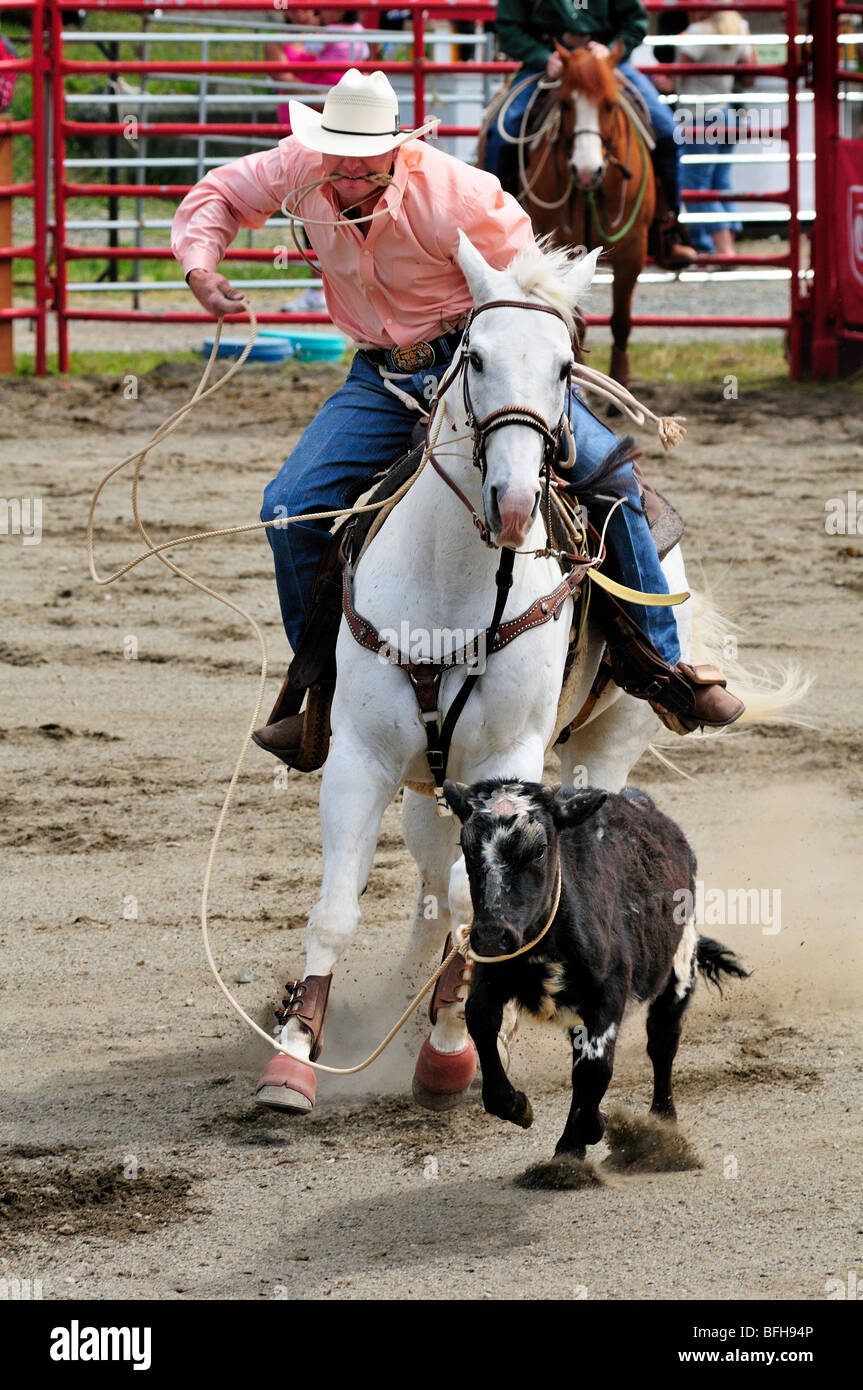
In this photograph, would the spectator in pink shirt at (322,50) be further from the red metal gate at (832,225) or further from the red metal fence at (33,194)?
the red metal gate at (832,225)

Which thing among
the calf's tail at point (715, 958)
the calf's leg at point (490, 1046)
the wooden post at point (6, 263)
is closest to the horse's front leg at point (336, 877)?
the calf's leg at point (490, 1046)

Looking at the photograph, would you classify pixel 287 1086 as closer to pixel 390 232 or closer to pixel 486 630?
pixel 486 630

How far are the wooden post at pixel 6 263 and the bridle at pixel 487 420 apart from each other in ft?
30.2

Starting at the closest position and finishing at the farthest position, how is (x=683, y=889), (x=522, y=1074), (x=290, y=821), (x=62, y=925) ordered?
(x=683, y=889)
(x=522, y=1074)
(x=62, y=925)
(x=290, y=821)

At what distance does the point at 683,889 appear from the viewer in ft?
14.2

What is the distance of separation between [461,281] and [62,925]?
2.23 metres

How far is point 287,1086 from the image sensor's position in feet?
13.3

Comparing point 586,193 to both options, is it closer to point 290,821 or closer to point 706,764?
point 706,764

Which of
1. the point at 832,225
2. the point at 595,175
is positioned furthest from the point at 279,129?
the point at 832,225

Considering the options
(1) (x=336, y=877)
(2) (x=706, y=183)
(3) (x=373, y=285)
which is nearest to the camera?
(1) (x=336, y=877)

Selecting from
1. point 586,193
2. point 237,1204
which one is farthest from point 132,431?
point 237,1204

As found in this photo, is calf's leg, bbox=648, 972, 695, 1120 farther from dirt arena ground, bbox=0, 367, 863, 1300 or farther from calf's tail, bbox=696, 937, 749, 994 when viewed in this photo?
calf's tail, bbox=696, 937, 749, 994

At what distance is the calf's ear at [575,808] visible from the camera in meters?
3.79

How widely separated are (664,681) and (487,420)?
1.32 meters
